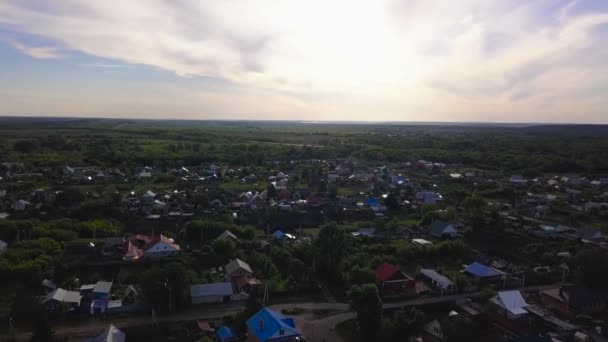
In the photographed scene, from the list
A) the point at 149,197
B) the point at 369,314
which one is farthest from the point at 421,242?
the point at 149,197

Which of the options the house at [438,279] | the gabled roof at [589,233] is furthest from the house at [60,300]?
the gabled roof at [589,233]

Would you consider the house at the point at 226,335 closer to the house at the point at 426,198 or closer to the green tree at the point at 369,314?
the green tree at the point at 369,314

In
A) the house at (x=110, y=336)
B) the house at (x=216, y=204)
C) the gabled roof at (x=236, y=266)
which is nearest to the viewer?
the house at (x=110, y=336)

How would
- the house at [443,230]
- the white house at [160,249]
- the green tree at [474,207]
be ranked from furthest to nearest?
the green tree at [474,207], the house at [443,230], the white house at [160,249]

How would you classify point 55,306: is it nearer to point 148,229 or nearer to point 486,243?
point 148,229

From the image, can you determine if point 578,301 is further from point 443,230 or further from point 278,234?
point 278,234

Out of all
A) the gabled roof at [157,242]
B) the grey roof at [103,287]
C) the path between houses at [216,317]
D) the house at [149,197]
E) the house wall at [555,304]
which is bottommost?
the path between houses at [216,317]
